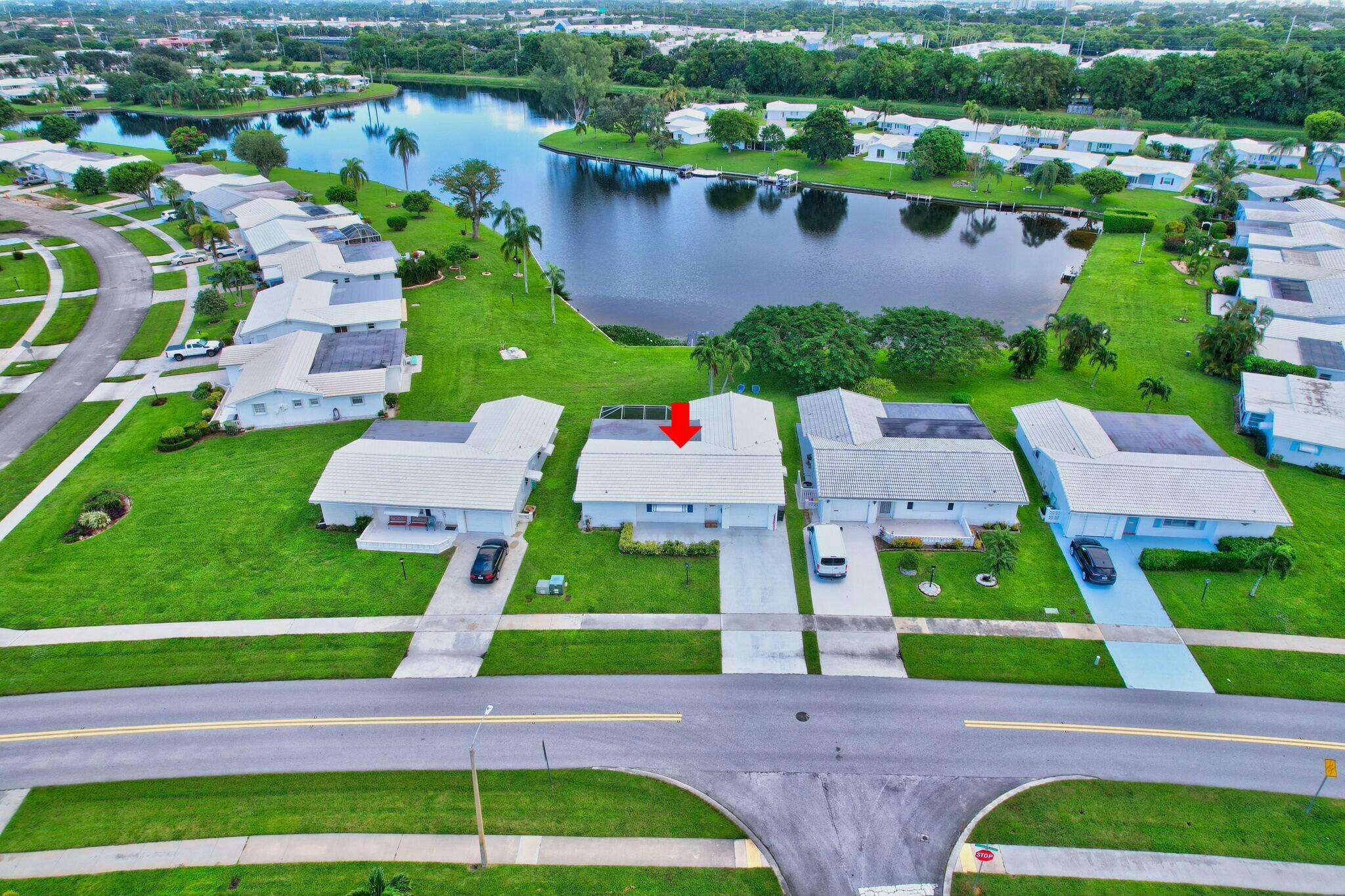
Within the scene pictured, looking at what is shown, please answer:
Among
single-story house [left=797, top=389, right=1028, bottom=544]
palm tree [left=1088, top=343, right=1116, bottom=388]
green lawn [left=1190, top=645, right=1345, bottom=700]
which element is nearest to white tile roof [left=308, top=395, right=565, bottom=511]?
single-story house [left=797, top=389, right=1028, bottom=544]

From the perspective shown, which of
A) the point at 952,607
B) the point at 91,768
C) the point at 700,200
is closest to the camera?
the point at 91,768

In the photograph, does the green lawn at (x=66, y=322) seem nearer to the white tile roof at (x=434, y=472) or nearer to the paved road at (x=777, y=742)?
the white tile roof at (x=434, y=472)

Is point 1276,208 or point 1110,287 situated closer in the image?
point 1110,287

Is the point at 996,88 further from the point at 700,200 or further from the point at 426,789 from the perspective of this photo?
the point at 426,789

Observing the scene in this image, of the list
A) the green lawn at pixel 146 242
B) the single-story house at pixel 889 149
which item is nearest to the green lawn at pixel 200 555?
the green lawn at pixel 146 242

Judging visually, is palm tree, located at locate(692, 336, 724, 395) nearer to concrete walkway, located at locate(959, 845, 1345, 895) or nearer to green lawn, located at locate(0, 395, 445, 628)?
green lawn, located at locate(0, 395, 445, 628)

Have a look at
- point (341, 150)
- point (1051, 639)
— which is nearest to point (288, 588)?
point (1051, 639)

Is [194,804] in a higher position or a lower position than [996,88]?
lower
